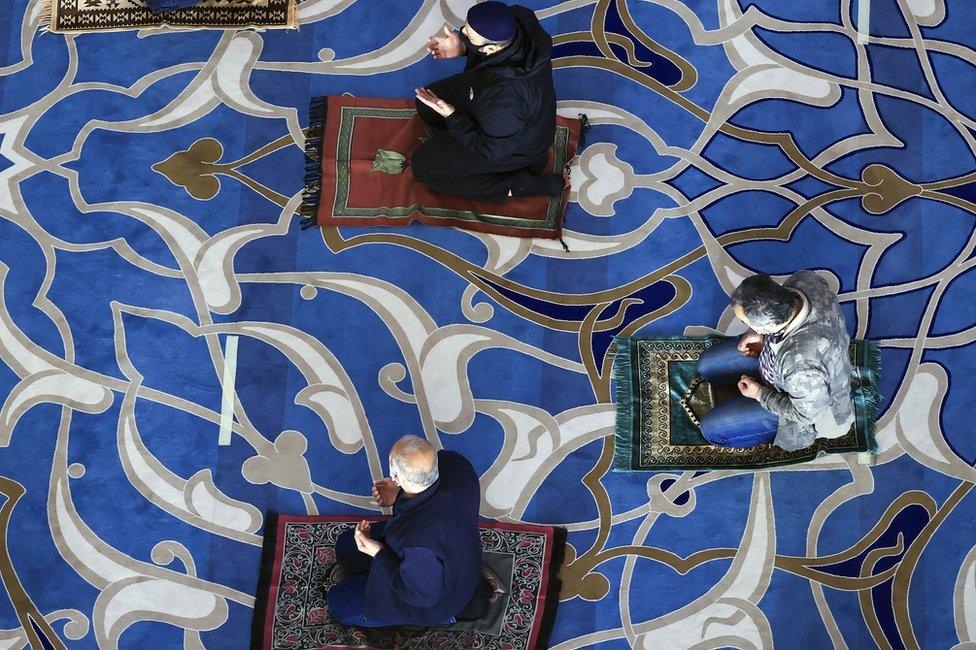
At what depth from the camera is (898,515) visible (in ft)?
12.0

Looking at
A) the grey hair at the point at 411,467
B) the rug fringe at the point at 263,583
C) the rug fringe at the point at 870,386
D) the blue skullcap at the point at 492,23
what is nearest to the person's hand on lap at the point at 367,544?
the grey hair at the point at 411,467

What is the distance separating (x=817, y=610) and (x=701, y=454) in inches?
31.4

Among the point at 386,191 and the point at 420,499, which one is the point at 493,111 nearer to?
the point at 386,191

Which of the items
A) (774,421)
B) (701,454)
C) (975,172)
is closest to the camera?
(774,421)

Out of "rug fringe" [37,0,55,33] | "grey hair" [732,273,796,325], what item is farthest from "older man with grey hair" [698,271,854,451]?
"rug fringe" [37,0,55,33]

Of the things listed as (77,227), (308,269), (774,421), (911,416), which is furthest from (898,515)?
(77,227)

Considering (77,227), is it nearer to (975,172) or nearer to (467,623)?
(467,623)

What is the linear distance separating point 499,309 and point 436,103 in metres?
0.89

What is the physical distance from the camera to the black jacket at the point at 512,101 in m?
3.21

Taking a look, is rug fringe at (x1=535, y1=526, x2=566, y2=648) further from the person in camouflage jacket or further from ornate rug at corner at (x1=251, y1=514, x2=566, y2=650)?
the person in camouflage jacket

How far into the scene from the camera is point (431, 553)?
2822mm

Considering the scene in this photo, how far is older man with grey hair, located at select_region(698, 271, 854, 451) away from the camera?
9.48 ft

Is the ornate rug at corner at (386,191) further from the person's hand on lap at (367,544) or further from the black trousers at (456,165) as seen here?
the person's hand on lap at (367,544)

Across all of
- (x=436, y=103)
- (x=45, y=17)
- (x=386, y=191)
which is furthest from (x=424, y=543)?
(x=45, y=17)
